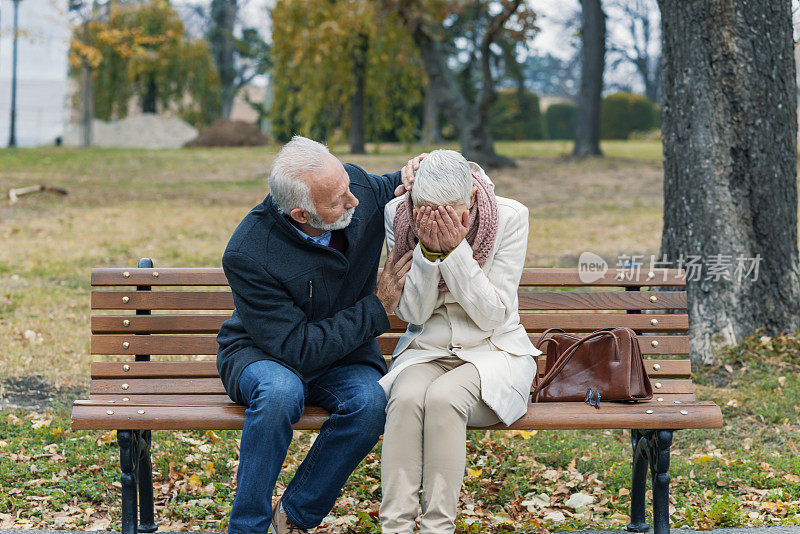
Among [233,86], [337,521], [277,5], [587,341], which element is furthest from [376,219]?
[233,86]

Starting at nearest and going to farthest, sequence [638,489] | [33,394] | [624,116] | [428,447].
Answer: [428,447] < [638,489] < [33,394] < [624,116]

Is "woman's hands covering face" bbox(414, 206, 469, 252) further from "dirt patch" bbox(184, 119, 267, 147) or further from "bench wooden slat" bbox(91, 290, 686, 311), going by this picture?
"dirt patch" bbox(184, 119, 267, 147)

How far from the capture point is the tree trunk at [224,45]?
1396 inches

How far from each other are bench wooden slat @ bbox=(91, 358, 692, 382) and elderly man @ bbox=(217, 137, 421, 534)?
0.28 meters

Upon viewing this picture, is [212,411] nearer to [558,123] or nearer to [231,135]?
[231,135]

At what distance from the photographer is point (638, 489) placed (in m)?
3.45

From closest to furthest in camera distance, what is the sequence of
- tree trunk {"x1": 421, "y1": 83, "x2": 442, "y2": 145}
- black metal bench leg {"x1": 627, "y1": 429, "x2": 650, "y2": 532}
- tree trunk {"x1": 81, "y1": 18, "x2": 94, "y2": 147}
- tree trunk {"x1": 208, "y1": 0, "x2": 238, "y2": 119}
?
black metal bench leg {"x1": 627, "y1": 429, "x2": 650, "y2": 532}, tree trunk {"x1": 421, "y1": 83, "x2": 442, "y2": 145}, tree trunk {"x1": 81, "y1": 18, "x2": 94, "y2": 147}, tree trunk {"x1": 208, "y1": 0, "x2": 238, "y2": 119}

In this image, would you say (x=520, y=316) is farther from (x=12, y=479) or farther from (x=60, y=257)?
(x=60, y=257)

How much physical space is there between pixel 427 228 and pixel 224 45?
36207 mm

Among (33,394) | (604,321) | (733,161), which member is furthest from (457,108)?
(604,321)

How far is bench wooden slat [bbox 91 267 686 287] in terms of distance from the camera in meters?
3.53

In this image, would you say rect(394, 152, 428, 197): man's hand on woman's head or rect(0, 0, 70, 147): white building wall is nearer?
rect(394, 152, 428, 197): man's hand on woman's head

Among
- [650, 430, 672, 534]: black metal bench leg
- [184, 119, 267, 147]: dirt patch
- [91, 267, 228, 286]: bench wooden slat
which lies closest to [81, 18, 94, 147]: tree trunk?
[184, 119, 267, 147]: dirt patch

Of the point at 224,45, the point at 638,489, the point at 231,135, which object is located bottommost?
the point at 638,489
